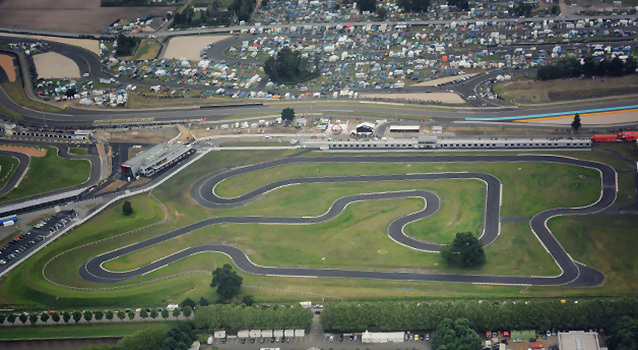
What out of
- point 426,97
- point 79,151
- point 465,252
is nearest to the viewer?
point 465,252

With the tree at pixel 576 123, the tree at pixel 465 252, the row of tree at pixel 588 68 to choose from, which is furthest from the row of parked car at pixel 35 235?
the row of tree at pixel 588 68

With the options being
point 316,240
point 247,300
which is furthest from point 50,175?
point 247,300

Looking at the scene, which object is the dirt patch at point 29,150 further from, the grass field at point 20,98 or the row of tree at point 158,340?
the row of tree at point 158,340

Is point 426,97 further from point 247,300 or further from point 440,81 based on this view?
point 247,300

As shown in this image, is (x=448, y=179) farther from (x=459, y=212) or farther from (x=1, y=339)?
(x=1, y=339)

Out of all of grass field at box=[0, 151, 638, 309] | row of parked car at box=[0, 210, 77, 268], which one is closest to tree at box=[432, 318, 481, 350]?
grass field at box=[0, 151, 638, 309]

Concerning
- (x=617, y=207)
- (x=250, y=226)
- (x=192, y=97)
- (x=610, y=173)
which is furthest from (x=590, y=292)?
(x=192, y=97)
